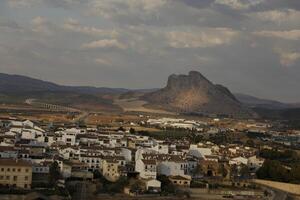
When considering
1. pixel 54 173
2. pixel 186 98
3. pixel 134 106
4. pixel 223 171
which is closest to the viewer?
pixel 54 173

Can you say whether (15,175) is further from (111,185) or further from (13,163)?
(111,185)

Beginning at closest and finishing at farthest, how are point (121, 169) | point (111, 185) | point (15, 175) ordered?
point (15, 175) < point (111, 185) < point (121, 169)

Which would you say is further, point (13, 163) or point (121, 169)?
point (121, 169)

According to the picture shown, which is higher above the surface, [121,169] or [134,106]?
[134,106]

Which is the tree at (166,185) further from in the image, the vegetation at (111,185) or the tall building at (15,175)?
the tall building at (15,175)

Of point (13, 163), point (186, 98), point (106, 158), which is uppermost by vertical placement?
point (186, 98)

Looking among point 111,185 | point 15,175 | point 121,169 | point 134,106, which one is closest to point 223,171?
point 121,169
